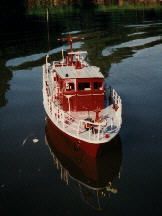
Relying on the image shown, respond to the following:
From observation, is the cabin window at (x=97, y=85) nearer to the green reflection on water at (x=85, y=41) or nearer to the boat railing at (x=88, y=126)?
the boat railing at (x=88, y=126)

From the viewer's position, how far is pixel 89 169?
19.0 meters

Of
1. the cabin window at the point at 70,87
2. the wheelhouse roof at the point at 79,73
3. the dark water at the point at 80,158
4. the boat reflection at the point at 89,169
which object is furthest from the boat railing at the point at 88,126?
the wheelhouse roof at the point at 79,73

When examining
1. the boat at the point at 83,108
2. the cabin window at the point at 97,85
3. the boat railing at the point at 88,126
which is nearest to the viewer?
the boat railing at the point at 88,126

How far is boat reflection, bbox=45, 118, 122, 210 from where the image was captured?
1687 centimetres

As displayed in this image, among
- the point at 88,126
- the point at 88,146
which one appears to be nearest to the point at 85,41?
the point at 88,126

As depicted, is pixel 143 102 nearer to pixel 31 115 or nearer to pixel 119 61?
pixel 31 115

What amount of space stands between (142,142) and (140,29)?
2649 inches

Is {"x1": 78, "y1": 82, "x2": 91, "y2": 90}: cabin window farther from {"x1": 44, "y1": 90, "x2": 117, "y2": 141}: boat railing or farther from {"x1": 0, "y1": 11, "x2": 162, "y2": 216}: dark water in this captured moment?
{"x1": 0, "y1": 11, "x2": 162, "y2": 216}: dark water

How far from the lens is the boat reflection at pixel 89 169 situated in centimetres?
1687

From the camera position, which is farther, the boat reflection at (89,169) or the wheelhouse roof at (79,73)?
the wheelhouse roof at (79,73)

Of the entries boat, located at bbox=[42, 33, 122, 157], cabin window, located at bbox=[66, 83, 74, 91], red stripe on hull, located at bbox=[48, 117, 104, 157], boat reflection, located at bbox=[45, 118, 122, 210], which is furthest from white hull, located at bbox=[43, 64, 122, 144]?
cabin window, located at bbox=[66, 83, 74, 91]

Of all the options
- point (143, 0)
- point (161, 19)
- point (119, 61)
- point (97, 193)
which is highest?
point (143, 0)

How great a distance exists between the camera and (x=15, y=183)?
17.7 metres

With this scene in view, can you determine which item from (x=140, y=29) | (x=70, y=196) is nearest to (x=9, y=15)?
(x=140, y=29)
